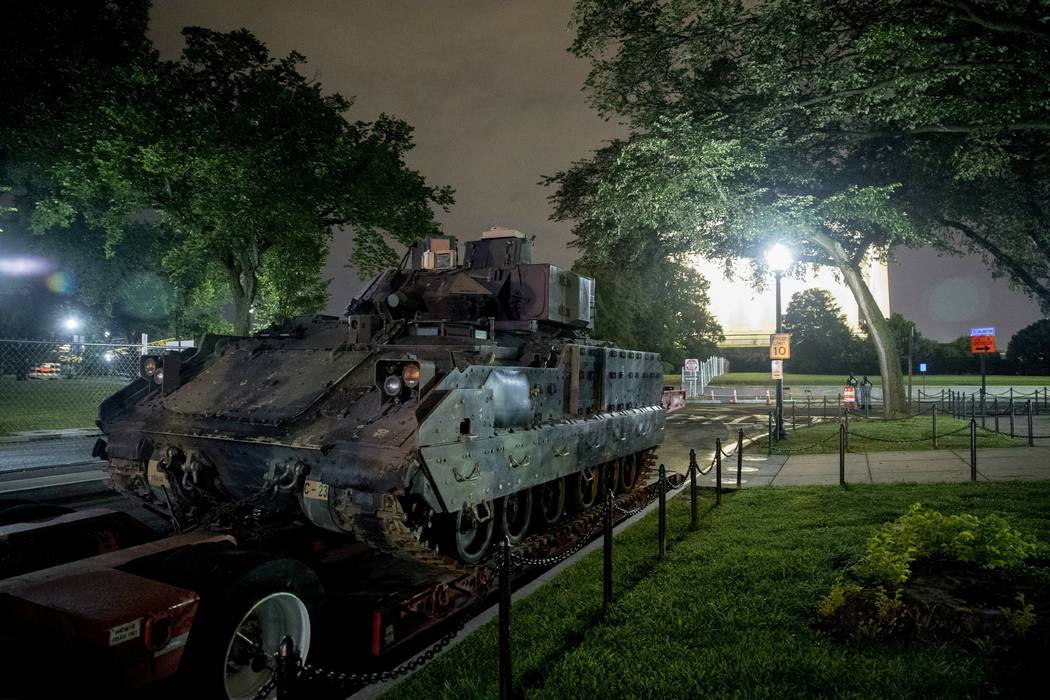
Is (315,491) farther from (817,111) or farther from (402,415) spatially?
(817,111)

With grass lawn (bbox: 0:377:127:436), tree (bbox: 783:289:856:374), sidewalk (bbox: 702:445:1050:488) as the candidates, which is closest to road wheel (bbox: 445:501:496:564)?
sidewalk (bbox: 702:445:1050:488)

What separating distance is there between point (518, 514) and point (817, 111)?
1345 centimetres

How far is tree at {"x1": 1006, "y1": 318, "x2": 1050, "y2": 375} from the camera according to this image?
208 ft

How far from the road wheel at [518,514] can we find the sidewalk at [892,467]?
5.09 metres

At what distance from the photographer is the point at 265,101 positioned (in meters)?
21.5

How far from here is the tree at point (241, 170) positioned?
65.3 ft

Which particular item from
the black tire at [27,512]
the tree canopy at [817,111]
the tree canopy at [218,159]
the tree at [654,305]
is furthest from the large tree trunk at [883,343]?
the black tire at [27,512]

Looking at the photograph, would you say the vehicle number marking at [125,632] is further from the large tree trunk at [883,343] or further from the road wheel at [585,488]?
the large tree trunk at [883,343]

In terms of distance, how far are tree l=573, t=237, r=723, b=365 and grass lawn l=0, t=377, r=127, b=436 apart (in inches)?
592

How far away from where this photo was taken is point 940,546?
6.29m

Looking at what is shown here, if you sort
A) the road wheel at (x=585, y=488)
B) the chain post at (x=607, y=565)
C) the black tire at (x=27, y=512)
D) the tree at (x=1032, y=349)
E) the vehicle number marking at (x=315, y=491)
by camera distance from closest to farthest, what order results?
the vehicle number marking at (x=315, y=491) < the chain post at (x=607, y=565) < the black tire at (x=27, y=512) < the road wheel at (x=585, y=488) < the tree at (x=1032, y=349)

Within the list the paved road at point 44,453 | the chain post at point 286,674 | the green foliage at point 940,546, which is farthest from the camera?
the paved road at point 44,453

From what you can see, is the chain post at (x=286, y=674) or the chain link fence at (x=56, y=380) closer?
the chain post at (x=286, y=674)

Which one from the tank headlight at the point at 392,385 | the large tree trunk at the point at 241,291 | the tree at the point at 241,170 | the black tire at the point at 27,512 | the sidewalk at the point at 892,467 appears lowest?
Answer: the sidewalk at the point at 892,467
